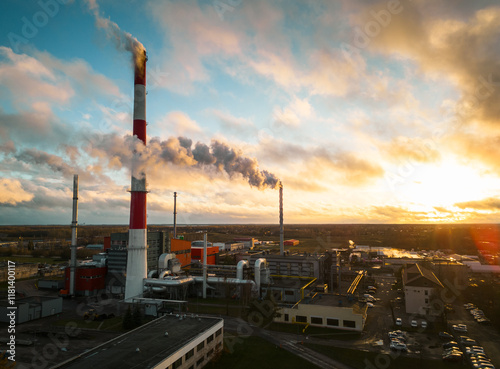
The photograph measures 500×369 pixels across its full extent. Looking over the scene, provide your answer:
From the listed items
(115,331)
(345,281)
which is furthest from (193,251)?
(115,331)

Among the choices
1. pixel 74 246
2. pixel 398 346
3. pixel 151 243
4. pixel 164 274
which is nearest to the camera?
pixel 398 346

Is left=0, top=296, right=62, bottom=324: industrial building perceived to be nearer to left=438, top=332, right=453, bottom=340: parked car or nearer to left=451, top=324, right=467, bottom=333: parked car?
left=438, top=332, right=453, bottom=340: parked car

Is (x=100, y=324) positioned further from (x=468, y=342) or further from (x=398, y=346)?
(x=468, y=342)

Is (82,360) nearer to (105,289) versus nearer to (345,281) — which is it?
(105,289)

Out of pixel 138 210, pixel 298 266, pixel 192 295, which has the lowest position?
pixel 192 295

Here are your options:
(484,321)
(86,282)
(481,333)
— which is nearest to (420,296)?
(484,321)

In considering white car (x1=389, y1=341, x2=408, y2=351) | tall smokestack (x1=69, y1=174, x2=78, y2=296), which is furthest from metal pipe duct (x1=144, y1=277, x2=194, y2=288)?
white car (x1=389, y1=341, x2=408, y2=351)

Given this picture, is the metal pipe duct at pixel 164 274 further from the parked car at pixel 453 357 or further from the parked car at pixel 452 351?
the parked car at pixel 453 357
